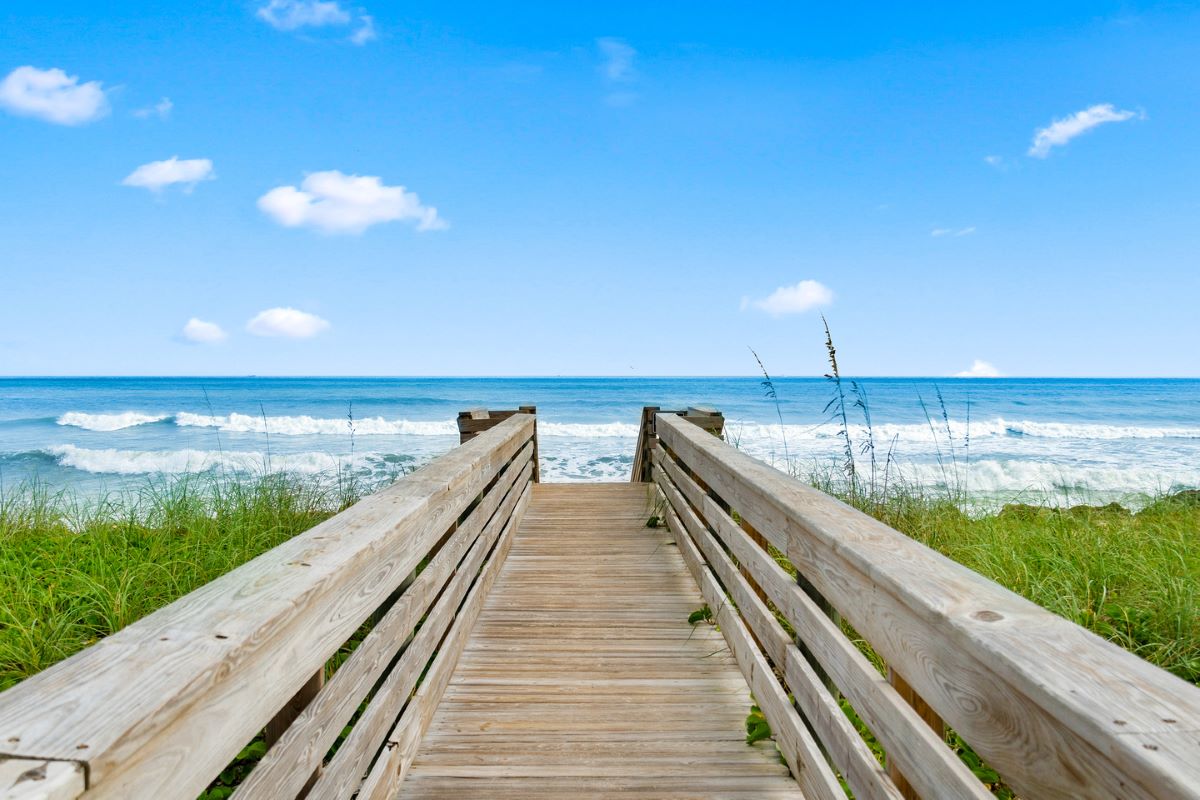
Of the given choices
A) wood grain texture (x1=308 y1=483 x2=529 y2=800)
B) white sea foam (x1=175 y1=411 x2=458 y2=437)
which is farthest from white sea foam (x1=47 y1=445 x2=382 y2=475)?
wood grain texture (x1=308 y1=483 x2=529 y2=800)

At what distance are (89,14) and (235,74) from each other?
5030mm

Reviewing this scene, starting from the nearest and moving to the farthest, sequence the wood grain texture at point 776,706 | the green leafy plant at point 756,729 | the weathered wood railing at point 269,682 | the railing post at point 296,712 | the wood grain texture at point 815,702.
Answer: the weathered wood railing at point 269,682, the railing post at point 296,712, the wood grain texture at point 815,702, the wood grain texture at point 776,706, the green leafy plant at point 756,729

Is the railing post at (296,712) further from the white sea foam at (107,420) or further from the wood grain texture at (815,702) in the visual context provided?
the white sea foam at (107,420)

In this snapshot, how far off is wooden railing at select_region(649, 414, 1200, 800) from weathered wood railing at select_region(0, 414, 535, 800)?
1.24m

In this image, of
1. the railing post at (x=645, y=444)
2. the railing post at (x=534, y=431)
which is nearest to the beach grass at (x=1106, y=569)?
the railing post at (x=645, y=444)

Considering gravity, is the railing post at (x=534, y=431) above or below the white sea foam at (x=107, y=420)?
above

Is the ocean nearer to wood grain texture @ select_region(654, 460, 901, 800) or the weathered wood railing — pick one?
wood grain texture @ select_region(654, 460, 901, 800)

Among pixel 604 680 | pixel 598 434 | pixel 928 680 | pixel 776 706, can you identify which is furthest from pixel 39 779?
pixel 598 434

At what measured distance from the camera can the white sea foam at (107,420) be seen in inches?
1243

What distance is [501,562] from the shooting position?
496cm

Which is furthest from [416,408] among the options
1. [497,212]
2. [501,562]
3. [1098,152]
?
[1098,152]

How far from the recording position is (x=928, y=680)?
1.44 m

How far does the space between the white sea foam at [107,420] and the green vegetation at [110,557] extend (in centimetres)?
3065

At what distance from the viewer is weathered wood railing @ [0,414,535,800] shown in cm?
84
